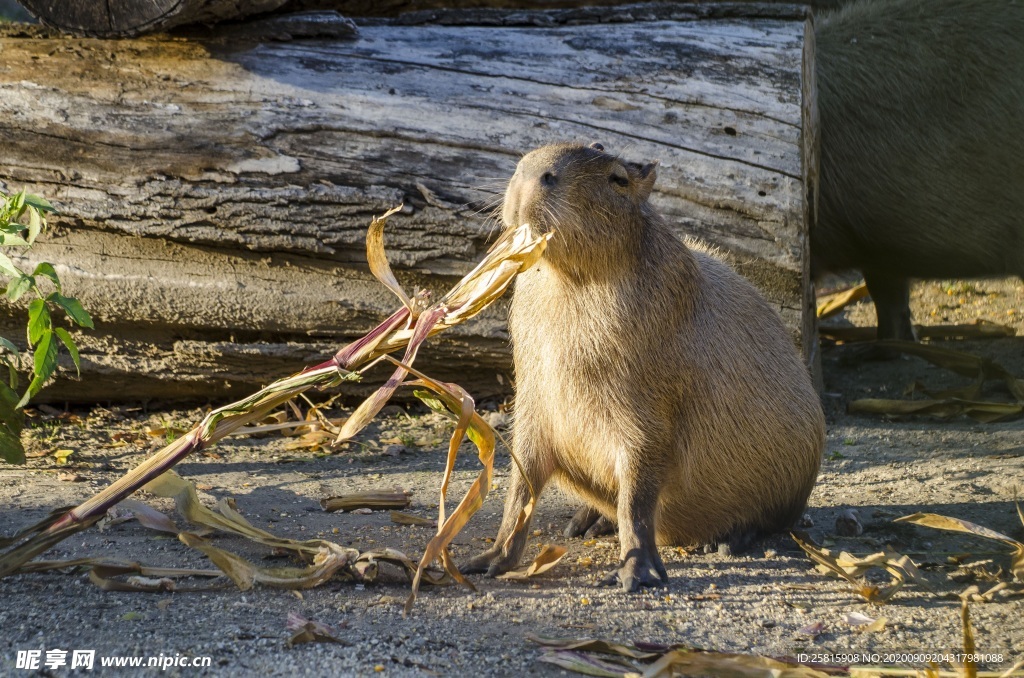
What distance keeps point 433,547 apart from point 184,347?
213 centimetres

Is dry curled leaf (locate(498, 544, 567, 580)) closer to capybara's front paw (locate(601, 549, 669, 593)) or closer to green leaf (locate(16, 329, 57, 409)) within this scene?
capybara's front paw (locate(601, 549, 669, 593))

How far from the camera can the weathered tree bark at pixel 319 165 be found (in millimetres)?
4117

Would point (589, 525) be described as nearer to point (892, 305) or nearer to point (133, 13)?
point (133, 13)

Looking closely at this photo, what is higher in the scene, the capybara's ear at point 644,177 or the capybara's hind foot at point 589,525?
the capybara's ear at point 644,177

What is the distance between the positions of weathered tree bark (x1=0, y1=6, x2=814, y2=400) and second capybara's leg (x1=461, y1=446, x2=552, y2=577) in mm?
1227

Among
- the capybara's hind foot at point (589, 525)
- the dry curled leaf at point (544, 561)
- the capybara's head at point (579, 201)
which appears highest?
the capybara's head at point (579, 201)

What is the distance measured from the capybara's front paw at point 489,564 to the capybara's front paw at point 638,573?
0.91 ft

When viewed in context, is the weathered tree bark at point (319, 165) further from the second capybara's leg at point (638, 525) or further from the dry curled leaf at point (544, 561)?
the dry curled leaf at point (544, 561)

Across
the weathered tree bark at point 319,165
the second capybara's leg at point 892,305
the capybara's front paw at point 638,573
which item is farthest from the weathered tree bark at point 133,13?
the second capybara's leg at point 892,305

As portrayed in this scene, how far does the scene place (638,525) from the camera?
2990 mm

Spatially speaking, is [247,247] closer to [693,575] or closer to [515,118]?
[515,118]

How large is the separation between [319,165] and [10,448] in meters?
1.51

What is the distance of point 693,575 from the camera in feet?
10.1

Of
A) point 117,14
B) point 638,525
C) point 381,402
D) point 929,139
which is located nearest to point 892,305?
point 929,139
